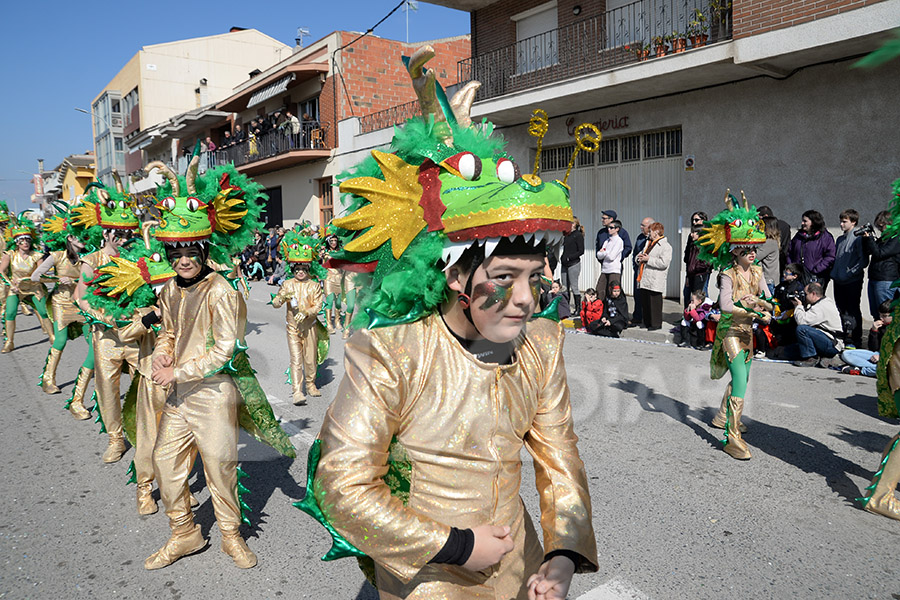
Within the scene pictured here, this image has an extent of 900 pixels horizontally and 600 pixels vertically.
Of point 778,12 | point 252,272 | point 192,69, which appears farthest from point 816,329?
point 192,69

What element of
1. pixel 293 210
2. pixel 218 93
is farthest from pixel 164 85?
pixel 293 210

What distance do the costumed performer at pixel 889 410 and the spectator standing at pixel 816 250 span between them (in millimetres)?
5237

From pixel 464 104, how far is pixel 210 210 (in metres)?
2.47

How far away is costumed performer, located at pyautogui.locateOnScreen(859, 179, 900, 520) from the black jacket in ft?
14.4

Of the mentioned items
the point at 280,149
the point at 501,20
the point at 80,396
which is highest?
the point at 501,20

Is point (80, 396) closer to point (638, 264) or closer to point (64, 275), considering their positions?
point (64, 275)

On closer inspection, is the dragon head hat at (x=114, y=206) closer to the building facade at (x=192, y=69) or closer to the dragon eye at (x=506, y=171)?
the dragon eye at (x=506, y=171)

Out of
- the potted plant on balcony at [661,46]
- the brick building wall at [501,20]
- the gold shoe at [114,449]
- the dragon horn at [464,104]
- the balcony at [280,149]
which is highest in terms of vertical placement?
the brick building wall at [501,20]

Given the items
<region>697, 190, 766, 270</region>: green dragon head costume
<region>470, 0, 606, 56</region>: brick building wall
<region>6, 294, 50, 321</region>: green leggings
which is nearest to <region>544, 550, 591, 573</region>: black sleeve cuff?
<region>697, 190, 766, 270</region>: green dragon head costume

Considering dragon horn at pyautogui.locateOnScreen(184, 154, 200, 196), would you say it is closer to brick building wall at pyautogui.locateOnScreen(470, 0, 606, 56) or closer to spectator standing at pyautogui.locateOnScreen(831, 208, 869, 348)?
spectator standing at pyautogui.locateOnScreen(831, 208, 869, 348)

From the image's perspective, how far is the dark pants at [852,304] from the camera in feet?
29.2

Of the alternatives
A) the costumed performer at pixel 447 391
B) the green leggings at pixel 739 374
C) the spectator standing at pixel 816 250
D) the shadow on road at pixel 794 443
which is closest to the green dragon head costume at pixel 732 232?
the green leggings at pixel 739 374

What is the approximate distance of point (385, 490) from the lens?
1.72 m

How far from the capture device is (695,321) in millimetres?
9688
